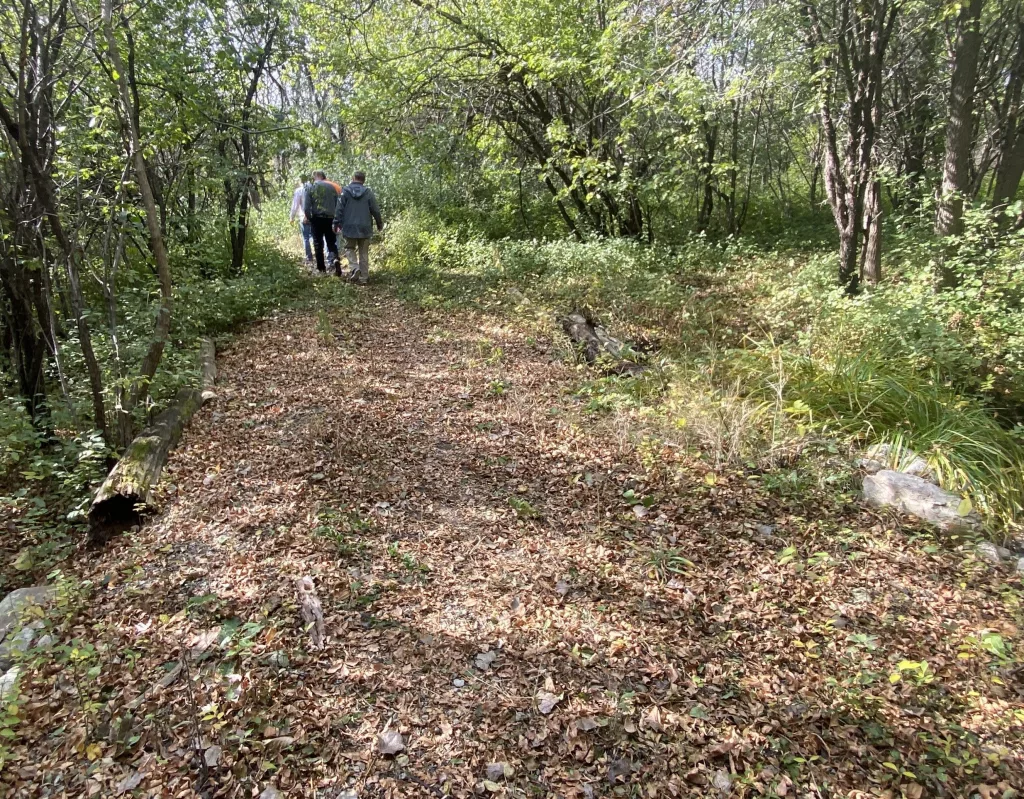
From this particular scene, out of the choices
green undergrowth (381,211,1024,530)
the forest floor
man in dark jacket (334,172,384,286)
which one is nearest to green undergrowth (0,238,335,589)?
the forest floor

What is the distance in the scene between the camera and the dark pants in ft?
33.7

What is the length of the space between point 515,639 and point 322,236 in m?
9.46

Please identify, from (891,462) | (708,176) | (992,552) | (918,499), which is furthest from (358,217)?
(992,552)

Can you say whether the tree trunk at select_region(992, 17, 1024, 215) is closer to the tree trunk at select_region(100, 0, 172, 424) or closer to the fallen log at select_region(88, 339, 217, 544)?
the tree trunk at select_region(100, 0, 172, 424)

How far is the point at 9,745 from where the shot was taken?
232cm

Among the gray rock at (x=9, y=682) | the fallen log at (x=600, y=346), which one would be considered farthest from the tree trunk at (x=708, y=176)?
the gray rock at (x=9, y=682)

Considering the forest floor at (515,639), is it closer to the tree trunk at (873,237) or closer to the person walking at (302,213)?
the tree trunk at (873,237)

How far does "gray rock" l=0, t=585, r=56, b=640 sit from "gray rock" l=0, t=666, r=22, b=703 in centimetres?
34

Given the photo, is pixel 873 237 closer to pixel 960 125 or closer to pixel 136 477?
pixel 960 125

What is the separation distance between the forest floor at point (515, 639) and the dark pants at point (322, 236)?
655 centimetres

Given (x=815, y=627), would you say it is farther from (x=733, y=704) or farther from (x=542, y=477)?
(x=542, y=477)

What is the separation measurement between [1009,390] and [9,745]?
7099 mm

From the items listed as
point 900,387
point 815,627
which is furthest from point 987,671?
point 900,387

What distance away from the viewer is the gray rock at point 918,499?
363 cm
